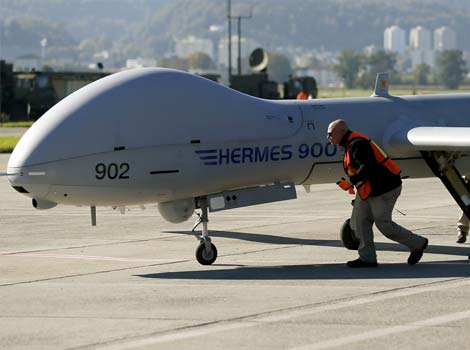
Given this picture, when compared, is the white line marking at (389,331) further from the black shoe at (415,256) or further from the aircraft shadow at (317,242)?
the aircraft shadow at (317,242)

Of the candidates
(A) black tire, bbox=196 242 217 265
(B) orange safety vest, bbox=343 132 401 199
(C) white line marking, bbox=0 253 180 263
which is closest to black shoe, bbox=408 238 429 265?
(B) orange safety vest, bbox=343 132 401 199

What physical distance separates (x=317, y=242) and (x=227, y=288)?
4830 mm

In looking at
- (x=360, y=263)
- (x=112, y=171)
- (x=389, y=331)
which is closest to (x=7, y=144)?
(x=112, y=171)

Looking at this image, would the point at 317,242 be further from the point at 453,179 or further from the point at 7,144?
the point at 7,144

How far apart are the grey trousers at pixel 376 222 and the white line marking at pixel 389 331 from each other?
343cm

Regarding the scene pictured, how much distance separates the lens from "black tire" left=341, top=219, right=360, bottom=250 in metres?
18.4

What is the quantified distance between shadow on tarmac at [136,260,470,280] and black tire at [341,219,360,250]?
1.67m

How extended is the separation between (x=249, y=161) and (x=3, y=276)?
11.5ft

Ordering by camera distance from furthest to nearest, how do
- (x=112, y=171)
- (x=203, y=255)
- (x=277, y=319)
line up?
1. (x=203, y=255)
2. (x=112, y=171)
3. (x=277, y=319)

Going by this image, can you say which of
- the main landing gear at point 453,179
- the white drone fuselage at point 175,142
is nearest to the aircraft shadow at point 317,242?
the main landing gear at point 453,179

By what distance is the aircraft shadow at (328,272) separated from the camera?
15664mm

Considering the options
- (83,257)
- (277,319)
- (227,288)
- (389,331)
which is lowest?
(83,257)

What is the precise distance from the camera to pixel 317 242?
63.9 feet

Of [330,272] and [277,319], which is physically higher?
[277,319]
